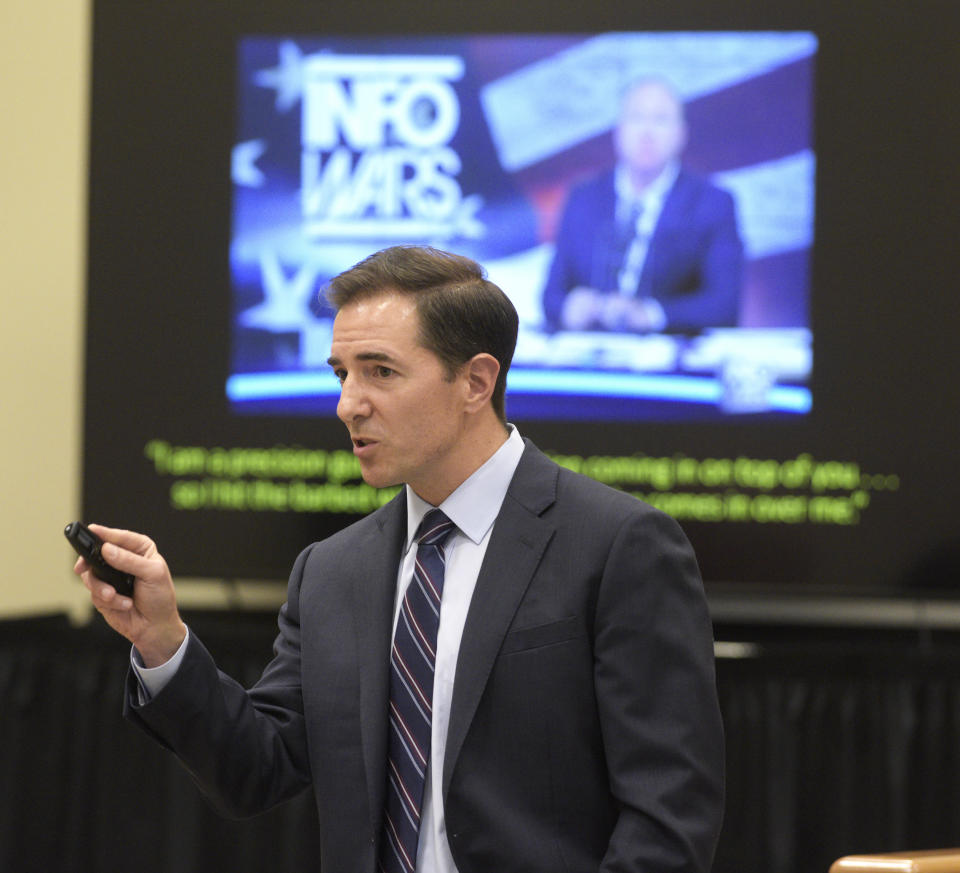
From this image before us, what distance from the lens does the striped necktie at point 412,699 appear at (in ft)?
6.07

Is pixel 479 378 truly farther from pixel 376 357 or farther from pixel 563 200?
pixel 563 200

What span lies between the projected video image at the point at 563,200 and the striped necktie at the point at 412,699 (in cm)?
220

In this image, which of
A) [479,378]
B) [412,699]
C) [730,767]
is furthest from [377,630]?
[730,767]

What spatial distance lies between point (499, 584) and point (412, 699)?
208 mm

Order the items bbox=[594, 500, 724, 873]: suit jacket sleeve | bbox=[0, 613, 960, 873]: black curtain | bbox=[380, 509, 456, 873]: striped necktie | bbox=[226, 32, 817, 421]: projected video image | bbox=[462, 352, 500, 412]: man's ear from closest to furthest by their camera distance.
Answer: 1. bbox=[594, 500, 724, 873]: suit jacket sleeve
2. bbox=[380, 509, 456, 873]: striped necktie
3. bbox=[462, 352, 500, 412]: man's ear
4. bbox=[0, 613, 960, 873]: black curtain
5. bbox=[226, 32, 817, 421]: projected video image

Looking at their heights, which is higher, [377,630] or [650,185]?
[650,185]

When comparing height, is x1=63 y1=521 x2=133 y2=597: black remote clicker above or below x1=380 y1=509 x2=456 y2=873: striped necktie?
above

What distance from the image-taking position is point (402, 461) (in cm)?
192

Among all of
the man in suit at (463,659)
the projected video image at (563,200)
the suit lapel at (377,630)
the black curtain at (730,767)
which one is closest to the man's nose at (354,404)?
the man in suit at (463,659)

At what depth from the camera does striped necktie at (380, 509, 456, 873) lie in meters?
1.85

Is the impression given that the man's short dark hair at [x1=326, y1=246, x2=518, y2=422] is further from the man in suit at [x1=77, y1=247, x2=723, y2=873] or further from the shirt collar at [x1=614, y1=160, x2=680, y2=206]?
the shirt collar at [x1=614, y1=160, x2=680, y2=206]

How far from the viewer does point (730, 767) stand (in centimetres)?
370

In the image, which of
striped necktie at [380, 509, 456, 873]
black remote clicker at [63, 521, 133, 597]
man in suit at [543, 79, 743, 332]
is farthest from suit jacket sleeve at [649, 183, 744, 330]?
black remote clicker at [63, 521, 133, 597]

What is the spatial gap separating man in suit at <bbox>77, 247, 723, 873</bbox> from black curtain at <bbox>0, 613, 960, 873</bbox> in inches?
75.5
